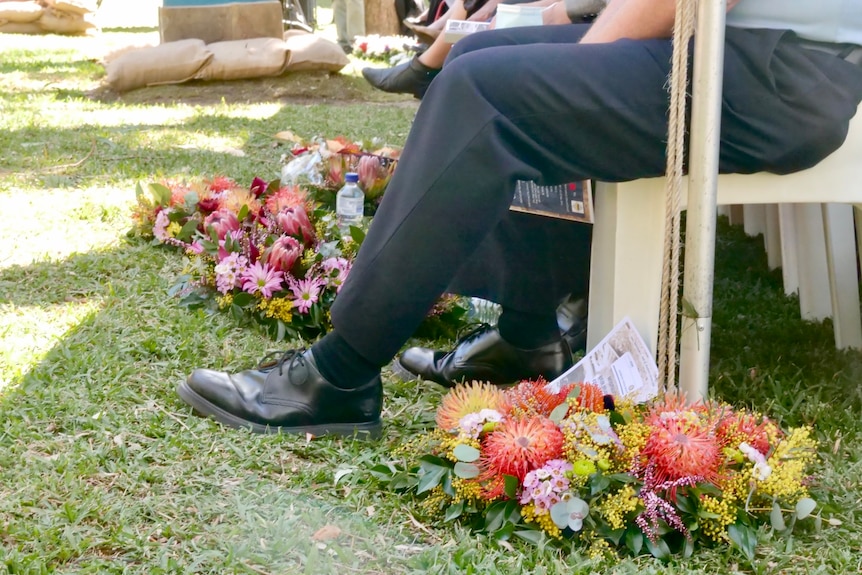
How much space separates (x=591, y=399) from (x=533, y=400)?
104 mm

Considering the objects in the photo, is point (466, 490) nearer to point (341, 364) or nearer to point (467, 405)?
point (467, 405)

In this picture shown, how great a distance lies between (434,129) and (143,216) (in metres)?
1.87

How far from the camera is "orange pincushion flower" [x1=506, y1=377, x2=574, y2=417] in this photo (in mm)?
1590

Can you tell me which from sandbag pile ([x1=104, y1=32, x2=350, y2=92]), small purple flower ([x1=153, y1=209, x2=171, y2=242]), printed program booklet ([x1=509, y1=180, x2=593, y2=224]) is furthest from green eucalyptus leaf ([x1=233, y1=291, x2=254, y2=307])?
sandbag pile ([x1=104, y1=32, x2=350, y2=92])

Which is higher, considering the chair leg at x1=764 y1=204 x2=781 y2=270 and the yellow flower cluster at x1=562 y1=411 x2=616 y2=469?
the yellow flower cluster at x1=562 y1=411 x2=616 y2=469

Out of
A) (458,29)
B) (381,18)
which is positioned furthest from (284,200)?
(381,18)

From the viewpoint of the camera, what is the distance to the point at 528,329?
208 centimetres

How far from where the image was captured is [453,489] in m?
1.52

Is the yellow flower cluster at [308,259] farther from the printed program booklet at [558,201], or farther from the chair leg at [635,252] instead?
the chair leg at [635,252]

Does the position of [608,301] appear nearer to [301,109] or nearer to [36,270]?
[36,270]

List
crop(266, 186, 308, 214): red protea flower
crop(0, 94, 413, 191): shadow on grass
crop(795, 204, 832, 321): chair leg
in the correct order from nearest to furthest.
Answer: crop(795, 204, 832, 321): chair leg → crop(266, 186, 308, 214): red protea flower → crop(0, 94, 413, 191): shadow on grass

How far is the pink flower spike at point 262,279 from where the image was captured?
2.42 m

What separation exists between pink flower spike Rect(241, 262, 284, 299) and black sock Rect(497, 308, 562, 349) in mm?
677

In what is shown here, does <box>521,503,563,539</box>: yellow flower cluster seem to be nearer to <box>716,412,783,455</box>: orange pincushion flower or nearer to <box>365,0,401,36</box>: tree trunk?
<box>716,412,783,455</box>: orange pincushion flower
